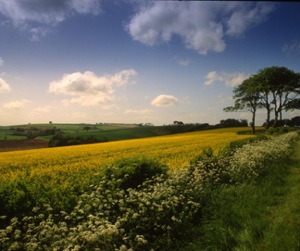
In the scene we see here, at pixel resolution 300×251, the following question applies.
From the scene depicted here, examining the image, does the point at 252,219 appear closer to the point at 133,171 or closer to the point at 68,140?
the point at 133,171

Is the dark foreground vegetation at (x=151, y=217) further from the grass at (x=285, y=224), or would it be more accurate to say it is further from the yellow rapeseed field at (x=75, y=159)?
the yellow rapeseed field at (x=75, y=159)

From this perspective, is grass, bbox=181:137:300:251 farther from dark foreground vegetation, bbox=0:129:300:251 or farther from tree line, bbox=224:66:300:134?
tree line, bbox=224:66:300:134

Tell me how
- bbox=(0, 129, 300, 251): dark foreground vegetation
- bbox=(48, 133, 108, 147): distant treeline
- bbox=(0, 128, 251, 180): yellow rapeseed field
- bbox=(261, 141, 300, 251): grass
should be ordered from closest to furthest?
bbox=(0, 129, 300, 251): dark foreground vegetation, bbox=(261, 141, 300, 251): grass, bbox=(0, 128, 251, 180): yellow rapeseed field, bbox=(48, 133, 108, 147): distant treeline

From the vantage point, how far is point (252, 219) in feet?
20.0

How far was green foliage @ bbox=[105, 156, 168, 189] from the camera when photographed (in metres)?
8.08

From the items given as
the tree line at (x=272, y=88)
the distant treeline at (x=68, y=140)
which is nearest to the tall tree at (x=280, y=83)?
the tree line at (x=272, y=88)

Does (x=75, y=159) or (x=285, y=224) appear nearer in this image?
(x=285, y=224)

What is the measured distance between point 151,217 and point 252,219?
2259 millimetres

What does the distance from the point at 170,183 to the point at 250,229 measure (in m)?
2.28

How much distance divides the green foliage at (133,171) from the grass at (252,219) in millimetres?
2021

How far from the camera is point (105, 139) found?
5519 centimetres

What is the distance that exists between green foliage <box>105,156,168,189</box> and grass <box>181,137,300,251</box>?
2.02 m

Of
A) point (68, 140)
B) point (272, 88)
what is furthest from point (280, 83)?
point (68, 140)

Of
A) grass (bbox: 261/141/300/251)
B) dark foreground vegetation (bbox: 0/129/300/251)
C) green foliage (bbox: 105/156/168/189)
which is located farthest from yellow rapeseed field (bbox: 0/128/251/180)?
grass (bbox: 261/141/300/251)
